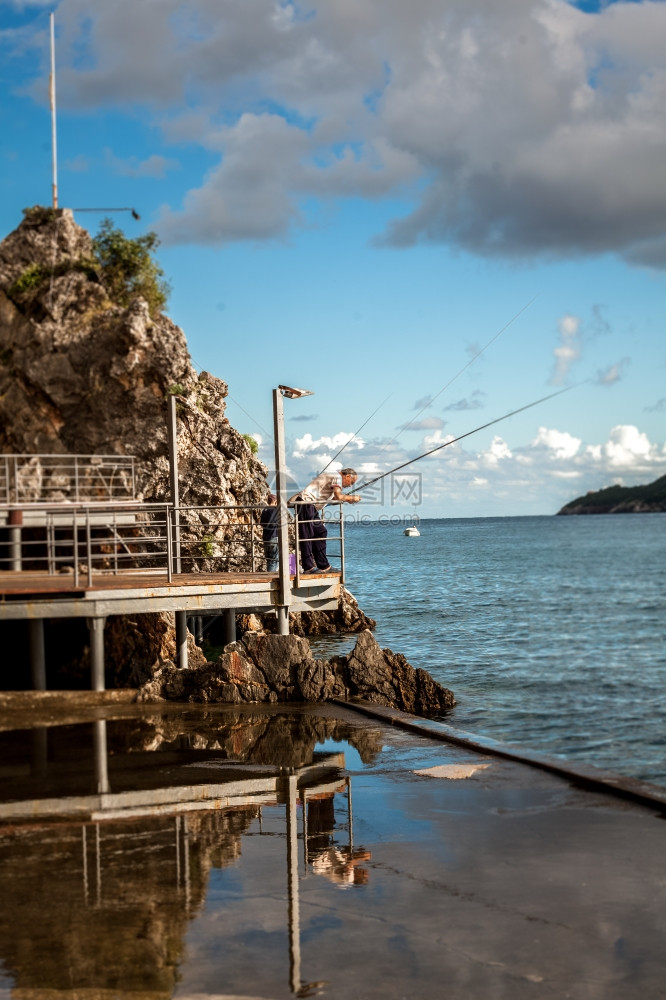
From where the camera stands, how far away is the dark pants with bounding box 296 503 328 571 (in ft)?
56.9

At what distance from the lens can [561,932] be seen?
558cm

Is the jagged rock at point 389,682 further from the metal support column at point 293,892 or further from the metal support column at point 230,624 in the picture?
the metal support column at point 293,892

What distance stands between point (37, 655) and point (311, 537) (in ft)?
17.7

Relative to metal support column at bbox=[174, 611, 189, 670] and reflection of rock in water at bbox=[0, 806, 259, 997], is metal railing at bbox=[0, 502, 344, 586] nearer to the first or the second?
metal support column at bbox=[174, 611, 189, 670]

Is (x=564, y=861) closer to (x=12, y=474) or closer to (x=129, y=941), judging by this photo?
(x=129, y=941)

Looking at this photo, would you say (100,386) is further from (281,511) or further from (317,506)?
(281,511)

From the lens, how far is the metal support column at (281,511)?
1474cm

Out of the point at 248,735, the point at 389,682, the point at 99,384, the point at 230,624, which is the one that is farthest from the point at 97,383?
the point at 248,735

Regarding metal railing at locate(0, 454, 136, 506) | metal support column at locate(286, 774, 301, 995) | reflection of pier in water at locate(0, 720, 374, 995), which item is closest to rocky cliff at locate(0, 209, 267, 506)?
metal railing at locate(0, 454, 136, 506)

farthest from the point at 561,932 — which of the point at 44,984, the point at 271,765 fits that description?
the point at 271,765

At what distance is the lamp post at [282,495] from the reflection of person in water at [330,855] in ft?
24.4

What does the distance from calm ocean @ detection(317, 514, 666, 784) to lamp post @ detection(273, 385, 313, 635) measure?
416cm

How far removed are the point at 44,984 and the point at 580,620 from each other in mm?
37846

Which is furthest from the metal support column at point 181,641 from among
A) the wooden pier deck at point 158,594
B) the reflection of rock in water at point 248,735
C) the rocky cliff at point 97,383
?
the rocky cliff at point 97,383
